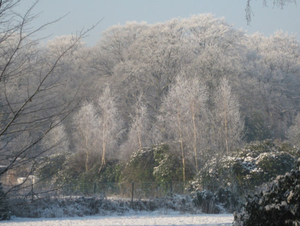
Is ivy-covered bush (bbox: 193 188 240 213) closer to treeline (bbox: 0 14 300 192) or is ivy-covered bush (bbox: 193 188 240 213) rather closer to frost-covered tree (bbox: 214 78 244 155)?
treeline (bbox: 0 14 300 192)

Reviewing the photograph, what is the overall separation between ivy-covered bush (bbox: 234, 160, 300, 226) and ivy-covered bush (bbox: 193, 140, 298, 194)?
27.1 ft

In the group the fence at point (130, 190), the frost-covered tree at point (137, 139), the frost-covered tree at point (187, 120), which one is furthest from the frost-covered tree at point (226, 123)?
the frost-covered tree at point (137, 139)

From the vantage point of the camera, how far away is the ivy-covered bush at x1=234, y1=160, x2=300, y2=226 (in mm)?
4586

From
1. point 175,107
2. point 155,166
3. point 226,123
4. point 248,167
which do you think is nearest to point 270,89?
point 226,123

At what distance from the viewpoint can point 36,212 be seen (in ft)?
37.5

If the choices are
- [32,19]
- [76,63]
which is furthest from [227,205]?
[76,63]

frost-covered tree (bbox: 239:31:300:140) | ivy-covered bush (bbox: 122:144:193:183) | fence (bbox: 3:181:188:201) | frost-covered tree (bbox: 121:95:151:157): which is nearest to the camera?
fence (bbox: 3:181:188:201)

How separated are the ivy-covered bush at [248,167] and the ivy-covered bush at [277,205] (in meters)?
8.25

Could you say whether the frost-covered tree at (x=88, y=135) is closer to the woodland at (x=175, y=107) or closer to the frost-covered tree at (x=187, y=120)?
the woodland at (x=175, y=107)

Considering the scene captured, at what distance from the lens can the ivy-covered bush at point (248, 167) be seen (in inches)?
549

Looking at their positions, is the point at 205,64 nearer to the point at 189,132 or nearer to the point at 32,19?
the point at 189,132

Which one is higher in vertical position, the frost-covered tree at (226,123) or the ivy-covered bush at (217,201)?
the frost-covered tree at (226,123)

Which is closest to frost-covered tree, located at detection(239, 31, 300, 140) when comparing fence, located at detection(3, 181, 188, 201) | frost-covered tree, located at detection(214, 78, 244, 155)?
frost-covered tree, located at detection(214, 78, 244, 155)

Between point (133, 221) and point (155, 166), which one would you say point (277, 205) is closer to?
point (133, 221)
